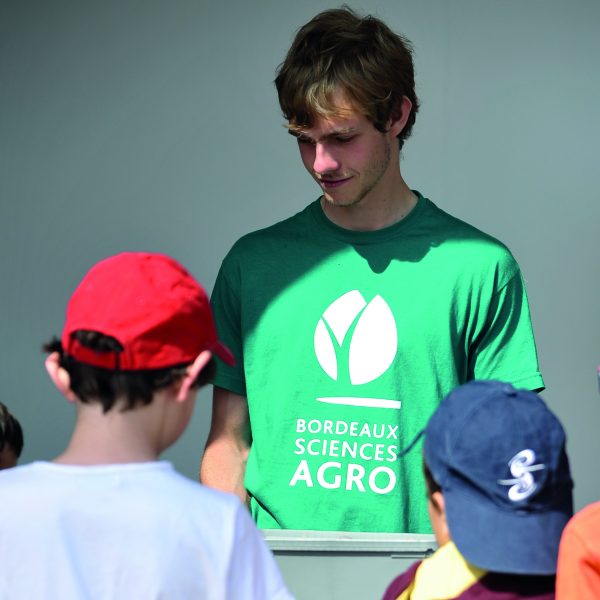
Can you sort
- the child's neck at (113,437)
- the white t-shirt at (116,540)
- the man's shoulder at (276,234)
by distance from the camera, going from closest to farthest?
the white t-shirt at (116,540), the child's neck at (113,437), the man's shoulder at (276,234)

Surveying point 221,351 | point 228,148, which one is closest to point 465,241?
point 221,351

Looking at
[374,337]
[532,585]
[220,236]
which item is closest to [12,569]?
[532,585]

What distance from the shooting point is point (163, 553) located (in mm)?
1709

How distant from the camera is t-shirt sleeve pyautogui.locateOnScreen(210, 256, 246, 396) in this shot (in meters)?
2.82

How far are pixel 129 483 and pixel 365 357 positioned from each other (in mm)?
1001

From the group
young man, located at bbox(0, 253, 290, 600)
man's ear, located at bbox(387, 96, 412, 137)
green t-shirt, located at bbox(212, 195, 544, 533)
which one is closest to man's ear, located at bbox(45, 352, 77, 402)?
young man, located at bbox(0, 253, 290, 600)

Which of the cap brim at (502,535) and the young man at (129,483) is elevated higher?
the young man at (129,483)

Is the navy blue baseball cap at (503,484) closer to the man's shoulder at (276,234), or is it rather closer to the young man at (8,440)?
the man's shoulder at (276,234)

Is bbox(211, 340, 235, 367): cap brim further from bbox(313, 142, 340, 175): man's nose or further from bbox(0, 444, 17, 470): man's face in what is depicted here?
bbox(0, 444, 17, 470): man's face

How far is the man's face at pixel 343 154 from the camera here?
270cm

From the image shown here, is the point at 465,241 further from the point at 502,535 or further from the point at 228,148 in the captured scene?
the point at 228,148

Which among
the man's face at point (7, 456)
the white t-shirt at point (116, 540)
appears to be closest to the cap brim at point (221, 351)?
the white t-shirt at point (116, 540)

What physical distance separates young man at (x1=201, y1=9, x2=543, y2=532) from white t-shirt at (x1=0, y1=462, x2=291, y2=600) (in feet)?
2.95

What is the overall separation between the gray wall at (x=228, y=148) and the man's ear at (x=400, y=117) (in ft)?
5.43
